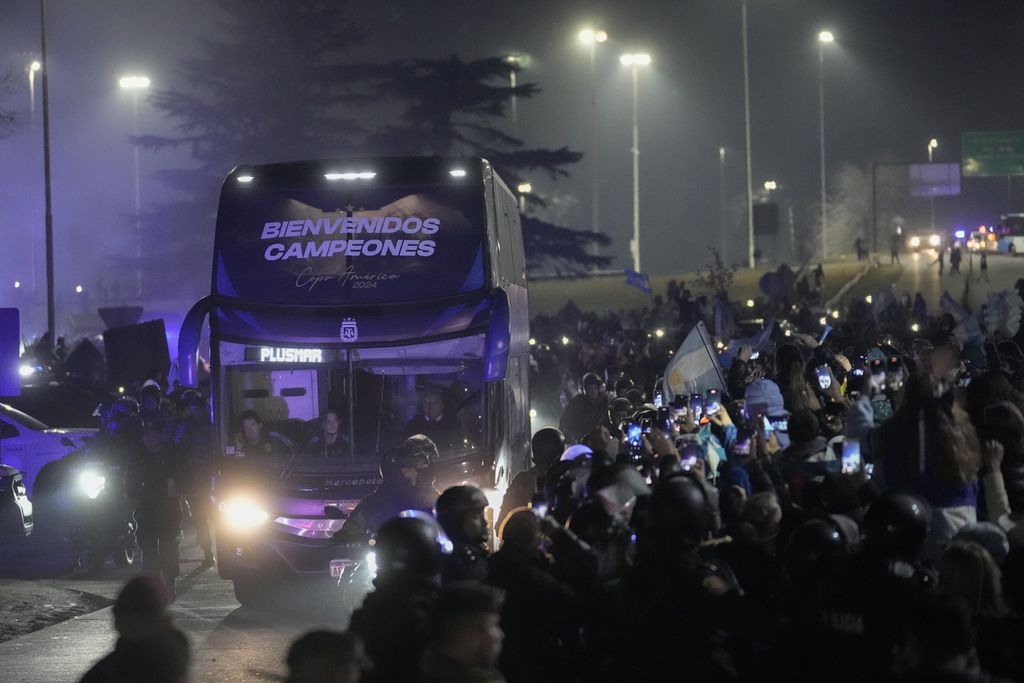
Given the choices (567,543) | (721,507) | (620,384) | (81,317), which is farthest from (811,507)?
(81,317)

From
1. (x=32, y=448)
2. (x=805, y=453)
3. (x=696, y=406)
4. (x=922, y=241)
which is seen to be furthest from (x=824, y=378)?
(x=922, y=241)

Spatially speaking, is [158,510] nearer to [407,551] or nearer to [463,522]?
[463,522]

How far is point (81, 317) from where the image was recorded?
2280 inches

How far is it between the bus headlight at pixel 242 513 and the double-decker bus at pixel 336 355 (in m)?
0.01

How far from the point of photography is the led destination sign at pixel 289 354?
12.5 m

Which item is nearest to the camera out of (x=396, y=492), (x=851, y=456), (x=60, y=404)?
(x=851, y=456)

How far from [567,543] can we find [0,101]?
2387 inches

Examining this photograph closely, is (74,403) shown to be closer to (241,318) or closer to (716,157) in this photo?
(241,318)

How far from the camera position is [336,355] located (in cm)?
1253

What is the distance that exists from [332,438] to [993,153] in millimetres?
55102

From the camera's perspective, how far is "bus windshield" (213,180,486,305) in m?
12.9

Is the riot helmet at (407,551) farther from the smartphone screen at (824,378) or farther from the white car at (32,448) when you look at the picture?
the white car at (32,448)

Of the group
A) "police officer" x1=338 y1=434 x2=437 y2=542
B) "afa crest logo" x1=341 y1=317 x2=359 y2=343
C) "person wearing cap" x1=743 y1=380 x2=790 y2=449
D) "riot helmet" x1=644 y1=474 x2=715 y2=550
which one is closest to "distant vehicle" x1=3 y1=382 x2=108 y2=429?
"afa crest logo" x1=341 y1=317 x2=359 y2=343

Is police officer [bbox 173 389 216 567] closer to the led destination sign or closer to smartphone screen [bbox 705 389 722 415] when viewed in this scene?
the led destination sign
